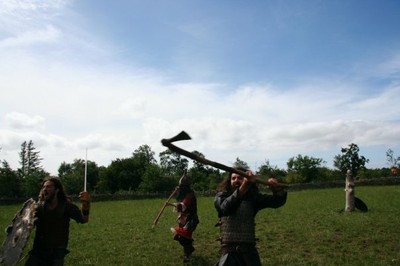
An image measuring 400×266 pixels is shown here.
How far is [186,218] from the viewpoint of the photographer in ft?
35.9

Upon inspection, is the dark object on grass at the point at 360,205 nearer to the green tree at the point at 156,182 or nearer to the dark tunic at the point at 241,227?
the dark tunic at the point at 241,227

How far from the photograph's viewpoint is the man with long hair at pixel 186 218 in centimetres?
1070

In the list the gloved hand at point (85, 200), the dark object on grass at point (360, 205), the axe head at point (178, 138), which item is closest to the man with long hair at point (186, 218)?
the gloved hand at point (85, 200)

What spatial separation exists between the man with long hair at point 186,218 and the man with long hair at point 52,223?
4918 millimetres

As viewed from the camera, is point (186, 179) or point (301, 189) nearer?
point (186, 179)

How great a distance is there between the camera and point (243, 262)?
548 cm

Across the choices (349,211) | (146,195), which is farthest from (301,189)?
(349,211)

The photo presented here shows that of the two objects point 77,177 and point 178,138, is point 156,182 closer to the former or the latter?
point 77,177

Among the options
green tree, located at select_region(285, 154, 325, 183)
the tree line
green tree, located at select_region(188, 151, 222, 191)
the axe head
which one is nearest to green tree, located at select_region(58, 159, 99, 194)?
the tree line

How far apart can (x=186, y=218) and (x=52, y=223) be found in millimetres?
5394

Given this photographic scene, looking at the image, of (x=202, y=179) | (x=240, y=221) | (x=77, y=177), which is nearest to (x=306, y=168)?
(x=202, y=179)

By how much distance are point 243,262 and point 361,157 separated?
298 ft

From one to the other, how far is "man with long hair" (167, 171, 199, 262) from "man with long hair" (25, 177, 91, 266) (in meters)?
4.92

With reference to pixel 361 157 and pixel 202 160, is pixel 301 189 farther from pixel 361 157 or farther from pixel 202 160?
pixel 361 157
